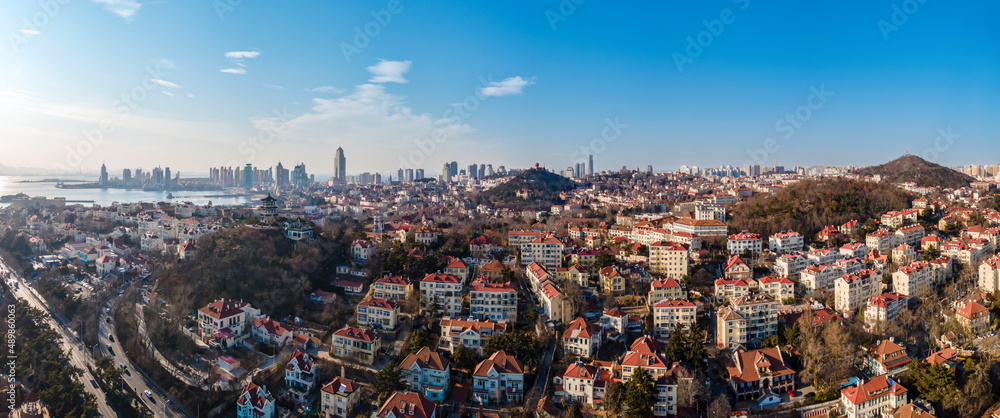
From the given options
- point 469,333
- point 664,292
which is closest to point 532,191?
point 664,292

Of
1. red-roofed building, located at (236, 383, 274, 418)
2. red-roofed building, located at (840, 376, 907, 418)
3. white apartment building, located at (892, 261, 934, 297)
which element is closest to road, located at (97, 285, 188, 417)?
red-roofed building, located at (236, 383, 274, 418)

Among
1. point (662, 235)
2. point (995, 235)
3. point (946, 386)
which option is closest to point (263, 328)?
point (662, 235)

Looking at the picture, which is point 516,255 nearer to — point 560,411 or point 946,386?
point 560,411

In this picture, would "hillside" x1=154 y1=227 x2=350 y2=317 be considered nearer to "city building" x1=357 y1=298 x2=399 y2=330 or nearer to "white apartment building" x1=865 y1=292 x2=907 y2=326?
"city building" x1=357 y1=298 x2=399 y2=330

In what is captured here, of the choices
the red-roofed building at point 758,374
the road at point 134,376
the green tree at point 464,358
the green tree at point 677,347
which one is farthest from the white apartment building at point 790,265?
the road at point 134,376

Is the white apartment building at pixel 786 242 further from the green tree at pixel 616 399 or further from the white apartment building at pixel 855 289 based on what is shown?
the green tree at pixel 616 399

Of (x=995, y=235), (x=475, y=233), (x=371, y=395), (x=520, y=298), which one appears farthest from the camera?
(x=475, y=233)

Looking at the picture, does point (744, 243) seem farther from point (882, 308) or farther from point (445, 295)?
point (445, 295)
